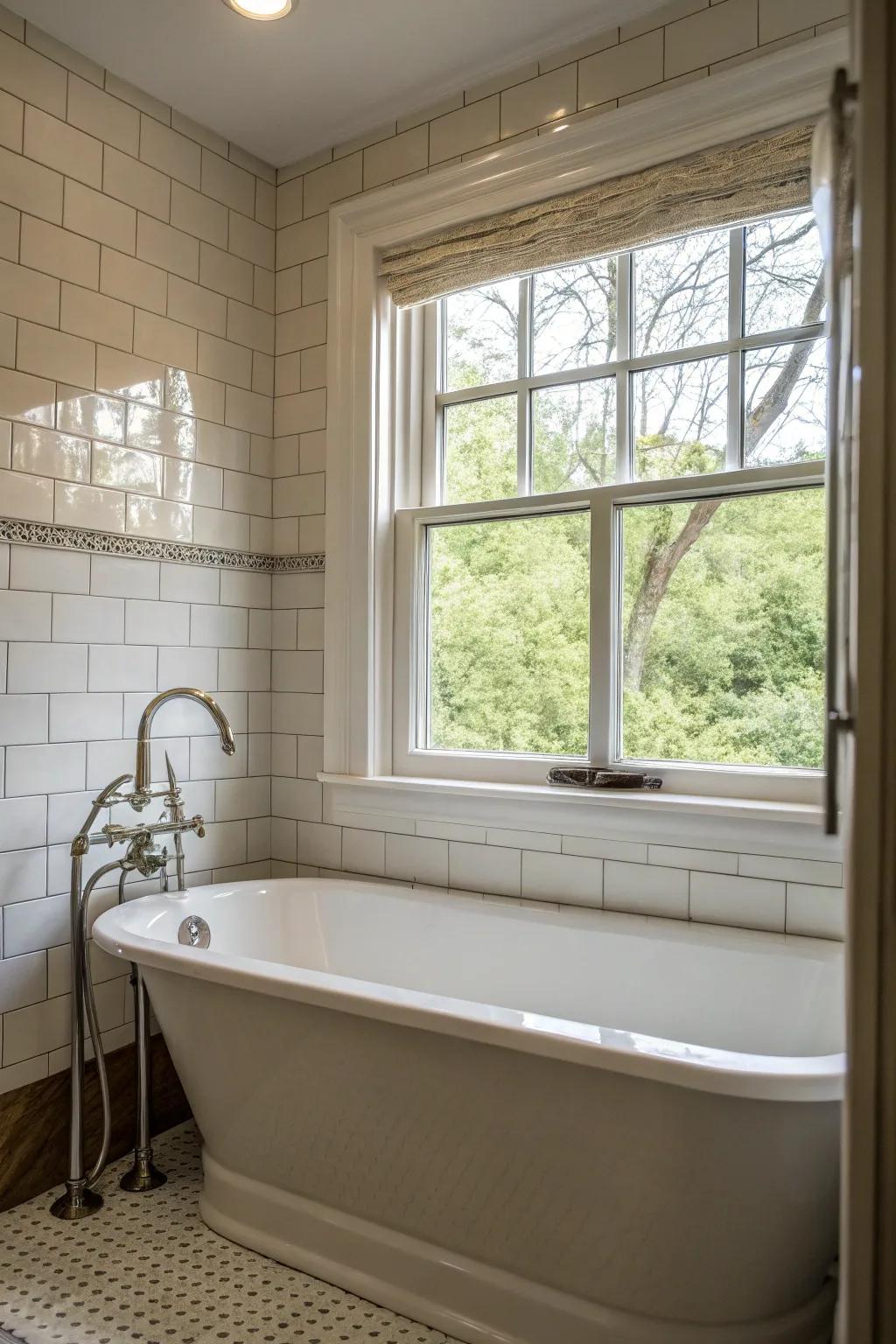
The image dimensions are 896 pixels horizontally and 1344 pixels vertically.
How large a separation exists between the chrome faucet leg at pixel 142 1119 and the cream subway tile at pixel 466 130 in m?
2.31

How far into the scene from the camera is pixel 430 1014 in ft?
5.35

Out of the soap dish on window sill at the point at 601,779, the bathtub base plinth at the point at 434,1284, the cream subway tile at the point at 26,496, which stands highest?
the cream subway tile at the point at 26,496

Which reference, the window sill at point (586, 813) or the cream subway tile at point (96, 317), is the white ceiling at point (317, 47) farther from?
the window sill at point (586, 813)

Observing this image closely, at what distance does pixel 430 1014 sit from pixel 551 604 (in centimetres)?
125

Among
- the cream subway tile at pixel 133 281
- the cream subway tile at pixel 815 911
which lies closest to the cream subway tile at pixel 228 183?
the cream subway tile at pixel 133 281

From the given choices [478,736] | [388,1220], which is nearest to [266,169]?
[478,736]

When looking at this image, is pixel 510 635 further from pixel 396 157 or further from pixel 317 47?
pixel 317 47

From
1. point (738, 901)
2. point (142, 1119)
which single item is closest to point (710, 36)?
point (738, 901)

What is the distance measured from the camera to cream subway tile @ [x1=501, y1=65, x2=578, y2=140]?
2412mm

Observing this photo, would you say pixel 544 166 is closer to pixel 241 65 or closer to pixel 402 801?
pixel 241 65

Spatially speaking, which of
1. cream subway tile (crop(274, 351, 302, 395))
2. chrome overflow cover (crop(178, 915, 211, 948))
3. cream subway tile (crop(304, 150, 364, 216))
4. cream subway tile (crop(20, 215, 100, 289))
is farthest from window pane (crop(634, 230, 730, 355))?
chrome overflow cover (crop(178, 915, 211, 948))

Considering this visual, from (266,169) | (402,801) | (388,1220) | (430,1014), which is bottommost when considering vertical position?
(388,1220)

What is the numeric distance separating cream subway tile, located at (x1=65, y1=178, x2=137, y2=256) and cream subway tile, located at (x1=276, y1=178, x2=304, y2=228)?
572 millimetres

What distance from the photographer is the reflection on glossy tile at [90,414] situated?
2379mm
